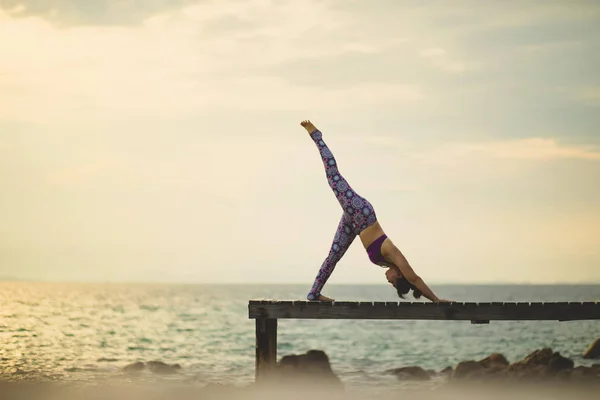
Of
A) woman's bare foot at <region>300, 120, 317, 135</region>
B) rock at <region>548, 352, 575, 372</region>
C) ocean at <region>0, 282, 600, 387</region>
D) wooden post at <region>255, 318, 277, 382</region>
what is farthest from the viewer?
ocean at <region>0, 282, 600, 387</region>

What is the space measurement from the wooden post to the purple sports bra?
228cm

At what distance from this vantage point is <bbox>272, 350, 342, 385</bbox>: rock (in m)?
19.1

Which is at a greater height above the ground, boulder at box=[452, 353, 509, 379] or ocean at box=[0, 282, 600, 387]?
boulder at box=[452, 353, 509, 379]

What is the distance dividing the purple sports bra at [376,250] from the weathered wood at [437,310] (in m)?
0.90

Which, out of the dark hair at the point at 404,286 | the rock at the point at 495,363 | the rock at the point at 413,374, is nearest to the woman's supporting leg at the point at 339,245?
the dark hair at the point at 404,286

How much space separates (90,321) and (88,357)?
92.7 feet

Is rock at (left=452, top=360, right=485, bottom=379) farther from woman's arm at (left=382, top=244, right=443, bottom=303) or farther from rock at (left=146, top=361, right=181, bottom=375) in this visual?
woman's arm at (left=382, top=244, right=443, bottom=303)

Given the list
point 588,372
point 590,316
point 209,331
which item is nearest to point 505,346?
point 209,331

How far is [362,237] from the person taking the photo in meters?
12.3

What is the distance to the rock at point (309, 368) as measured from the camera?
754 inches

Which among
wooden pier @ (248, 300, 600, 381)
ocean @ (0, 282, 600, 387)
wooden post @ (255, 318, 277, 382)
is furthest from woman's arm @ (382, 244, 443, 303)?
ocean @ (0, 282, 600, 387)

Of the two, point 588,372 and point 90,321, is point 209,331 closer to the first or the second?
point 90,321

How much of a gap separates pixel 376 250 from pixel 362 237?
0.34 metres

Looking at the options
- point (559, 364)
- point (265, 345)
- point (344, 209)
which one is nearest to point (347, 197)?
point (344, 209)
